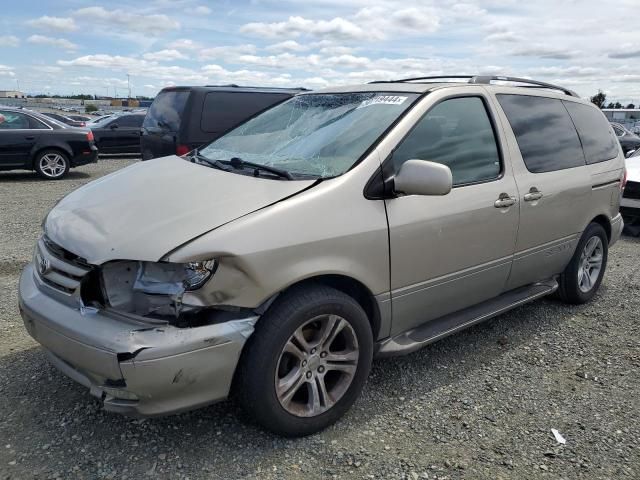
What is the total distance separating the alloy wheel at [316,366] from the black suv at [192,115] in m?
4.85

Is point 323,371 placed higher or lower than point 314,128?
lower

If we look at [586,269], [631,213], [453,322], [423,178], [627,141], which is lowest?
[631,213]

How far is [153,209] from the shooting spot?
269cm

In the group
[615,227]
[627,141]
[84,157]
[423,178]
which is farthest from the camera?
[627,141]

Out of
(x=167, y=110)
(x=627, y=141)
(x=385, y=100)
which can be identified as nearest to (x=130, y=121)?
(x=167, y=110)

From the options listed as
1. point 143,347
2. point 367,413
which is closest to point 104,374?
point 143,347

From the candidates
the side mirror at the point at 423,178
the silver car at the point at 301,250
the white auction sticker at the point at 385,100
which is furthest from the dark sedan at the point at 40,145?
the side mirror at the point at 423,178

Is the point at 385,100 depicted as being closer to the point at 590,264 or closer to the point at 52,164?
the point at 590,264

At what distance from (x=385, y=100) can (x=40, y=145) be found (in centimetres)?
1002

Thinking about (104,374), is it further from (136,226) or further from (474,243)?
(474,243)

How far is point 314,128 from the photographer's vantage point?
3.42m

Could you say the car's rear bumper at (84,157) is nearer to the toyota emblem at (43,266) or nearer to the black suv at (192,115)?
the black suv at (192,115)

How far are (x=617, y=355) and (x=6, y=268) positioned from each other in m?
5.37

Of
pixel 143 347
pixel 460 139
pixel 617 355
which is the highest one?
pixel 460 139
